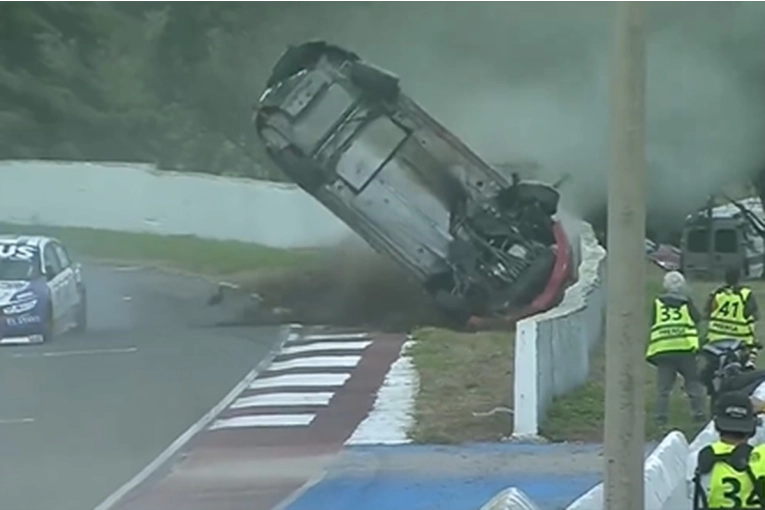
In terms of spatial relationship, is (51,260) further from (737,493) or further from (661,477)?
(737,493)

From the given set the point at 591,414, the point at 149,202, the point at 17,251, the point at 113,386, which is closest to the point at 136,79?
the point at 149,202

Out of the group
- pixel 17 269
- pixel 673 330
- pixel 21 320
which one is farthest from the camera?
pixel 17 269

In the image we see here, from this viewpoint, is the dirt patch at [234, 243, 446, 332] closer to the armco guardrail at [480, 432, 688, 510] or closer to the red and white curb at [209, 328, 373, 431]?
the red and white curb at [209, 328, 373, 431]

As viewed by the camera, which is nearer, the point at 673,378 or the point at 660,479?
the point at 660,479

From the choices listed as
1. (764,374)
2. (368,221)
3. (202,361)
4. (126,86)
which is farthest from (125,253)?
(764,374)

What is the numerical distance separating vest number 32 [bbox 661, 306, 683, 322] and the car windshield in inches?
393

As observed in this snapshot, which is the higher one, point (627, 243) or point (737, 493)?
point (627, 243)

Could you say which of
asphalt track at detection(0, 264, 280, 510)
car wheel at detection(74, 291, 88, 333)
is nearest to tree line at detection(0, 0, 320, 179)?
asphalt track at detection(0, 264, 280, 510)

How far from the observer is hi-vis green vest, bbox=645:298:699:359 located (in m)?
15.2

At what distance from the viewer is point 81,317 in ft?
79.7

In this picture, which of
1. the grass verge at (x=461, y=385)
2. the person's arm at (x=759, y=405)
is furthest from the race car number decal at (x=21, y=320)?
the person's arm at (x=759, y=405)

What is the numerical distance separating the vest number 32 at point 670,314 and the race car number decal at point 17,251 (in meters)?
10.3

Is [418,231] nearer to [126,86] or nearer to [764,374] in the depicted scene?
[126,86]

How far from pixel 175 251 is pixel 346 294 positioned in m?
3.99
